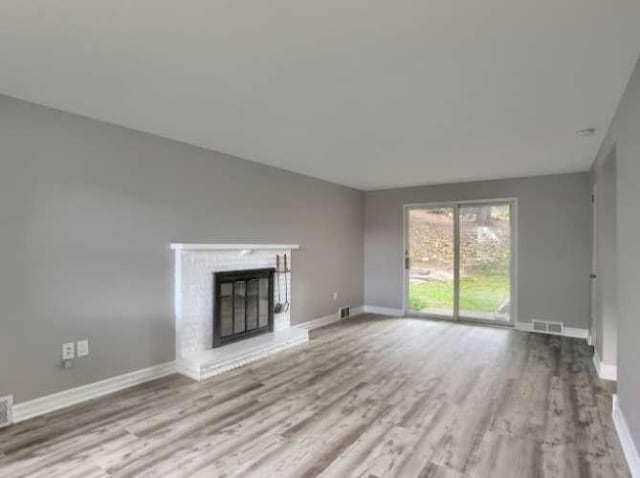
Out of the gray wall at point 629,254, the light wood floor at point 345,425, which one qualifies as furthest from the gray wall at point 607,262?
the gray wall at point 629,254

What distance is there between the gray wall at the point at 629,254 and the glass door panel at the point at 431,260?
3522mm

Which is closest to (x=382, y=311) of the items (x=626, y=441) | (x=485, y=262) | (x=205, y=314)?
(x=485, y=262)

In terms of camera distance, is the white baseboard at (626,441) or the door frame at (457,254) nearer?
the white baseboard at (626,441)

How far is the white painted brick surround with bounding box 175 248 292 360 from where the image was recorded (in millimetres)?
3684

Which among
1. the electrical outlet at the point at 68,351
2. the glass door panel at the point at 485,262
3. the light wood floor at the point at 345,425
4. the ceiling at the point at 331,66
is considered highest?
the ceiling at the point at 331,66

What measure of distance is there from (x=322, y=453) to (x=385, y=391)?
111 cm

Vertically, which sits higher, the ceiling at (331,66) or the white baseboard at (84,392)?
the ceiling at (331,66)

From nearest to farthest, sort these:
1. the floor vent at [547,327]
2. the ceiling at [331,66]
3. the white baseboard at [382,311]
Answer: the ceiling at [331,66] → the floor vent at [547,327] → the white baseboard at [382,311]

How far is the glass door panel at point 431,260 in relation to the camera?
6082 millimetres

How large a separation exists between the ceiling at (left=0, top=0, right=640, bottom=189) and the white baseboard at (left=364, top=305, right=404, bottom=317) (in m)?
3.64

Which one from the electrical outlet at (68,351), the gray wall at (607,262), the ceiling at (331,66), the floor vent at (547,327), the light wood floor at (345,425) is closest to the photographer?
the ceiling at (331,66)

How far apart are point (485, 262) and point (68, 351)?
5.51m

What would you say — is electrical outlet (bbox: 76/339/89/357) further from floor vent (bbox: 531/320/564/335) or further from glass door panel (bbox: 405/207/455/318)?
floor vent (bbox: 531/320/564/335)

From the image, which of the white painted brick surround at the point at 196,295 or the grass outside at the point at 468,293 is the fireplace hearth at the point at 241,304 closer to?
the white painted brick surround at the point at 196,295
